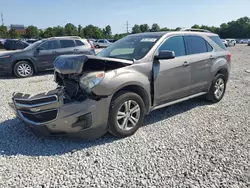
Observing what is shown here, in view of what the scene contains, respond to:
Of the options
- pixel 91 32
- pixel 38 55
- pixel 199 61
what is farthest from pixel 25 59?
pixel 91 32

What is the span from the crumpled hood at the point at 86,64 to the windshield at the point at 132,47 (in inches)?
19.9

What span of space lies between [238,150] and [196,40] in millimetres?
2654

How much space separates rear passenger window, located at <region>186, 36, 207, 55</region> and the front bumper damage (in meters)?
2.42

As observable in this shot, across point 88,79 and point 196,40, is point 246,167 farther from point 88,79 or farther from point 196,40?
point 196,40

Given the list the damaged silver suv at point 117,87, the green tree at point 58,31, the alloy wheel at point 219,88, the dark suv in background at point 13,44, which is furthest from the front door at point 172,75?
the green tree at point 58,31

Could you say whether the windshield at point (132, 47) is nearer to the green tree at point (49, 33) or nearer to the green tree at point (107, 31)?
the green tree at point (49, 33)

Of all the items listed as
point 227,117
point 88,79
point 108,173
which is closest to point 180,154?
point 108,173

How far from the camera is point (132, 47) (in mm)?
4453

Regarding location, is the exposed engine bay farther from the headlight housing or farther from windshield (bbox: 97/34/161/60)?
windshield (bbox: 97/34/161/60)

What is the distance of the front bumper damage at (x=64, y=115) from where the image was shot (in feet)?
10.6

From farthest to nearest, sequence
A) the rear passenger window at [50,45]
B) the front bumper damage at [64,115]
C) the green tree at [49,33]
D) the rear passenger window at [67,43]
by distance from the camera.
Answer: the green tree at [49,33] → the rear passenger window at [67,43] → the rear passenger window at [50,45] → the front bumper damage at [64,115]

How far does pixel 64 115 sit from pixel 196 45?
3311 mm

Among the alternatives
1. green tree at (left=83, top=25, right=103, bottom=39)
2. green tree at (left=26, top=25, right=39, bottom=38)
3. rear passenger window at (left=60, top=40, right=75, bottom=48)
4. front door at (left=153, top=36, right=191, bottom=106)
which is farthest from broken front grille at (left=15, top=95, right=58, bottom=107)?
green tree at (left=83, top=25, right=103, bottom=39)

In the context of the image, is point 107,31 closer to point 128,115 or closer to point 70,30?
point 70,30
